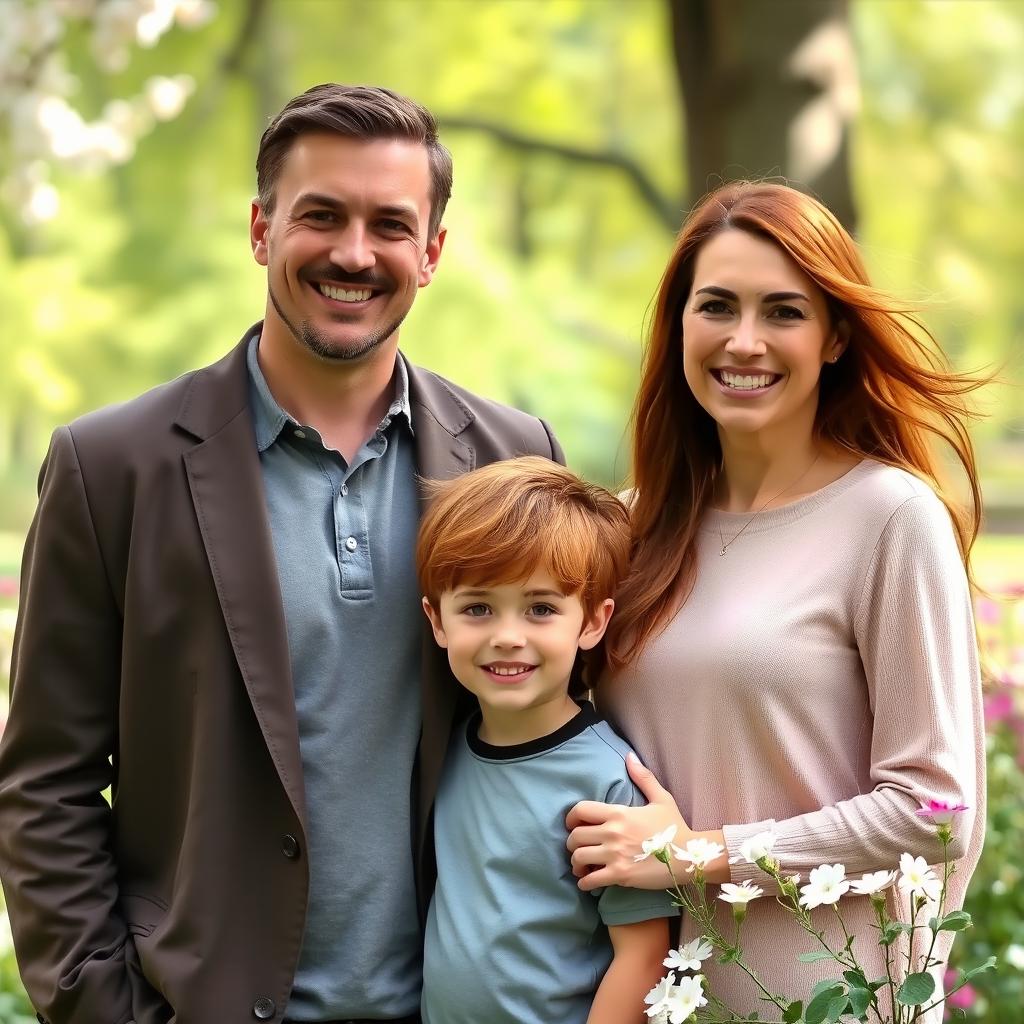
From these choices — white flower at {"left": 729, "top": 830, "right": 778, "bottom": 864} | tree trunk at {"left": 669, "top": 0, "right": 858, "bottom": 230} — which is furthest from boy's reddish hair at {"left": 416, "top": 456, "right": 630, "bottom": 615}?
tree trunk at {"left": 669, "top": 0, "right": 858, "bottom": 230}

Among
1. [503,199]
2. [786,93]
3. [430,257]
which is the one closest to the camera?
[430,257]

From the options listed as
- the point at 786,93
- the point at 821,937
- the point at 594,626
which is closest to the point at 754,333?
the point at 594,626

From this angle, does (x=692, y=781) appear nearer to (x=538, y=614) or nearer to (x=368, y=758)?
(x=538, y=614)

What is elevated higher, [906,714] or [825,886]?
[906,714]

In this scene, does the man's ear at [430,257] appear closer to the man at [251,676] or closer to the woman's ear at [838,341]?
the man at [251,676]

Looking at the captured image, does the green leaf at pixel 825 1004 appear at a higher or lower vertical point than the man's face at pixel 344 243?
lower

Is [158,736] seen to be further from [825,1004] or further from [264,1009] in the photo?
[825,1004]

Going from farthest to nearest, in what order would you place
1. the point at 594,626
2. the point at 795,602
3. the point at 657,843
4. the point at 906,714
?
the point at 594,626 < the point at 795,602 < the point at 906,714 < the point at 657,843

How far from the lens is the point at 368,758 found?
2.75m

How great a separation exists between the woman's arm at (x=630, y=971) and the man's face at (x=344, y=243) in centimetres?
116

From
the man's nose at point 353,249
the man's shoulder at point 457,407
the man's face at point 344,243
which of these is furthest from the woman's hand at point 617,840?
the man's nose at point 353,249

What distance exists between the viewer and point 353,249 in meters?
2.80

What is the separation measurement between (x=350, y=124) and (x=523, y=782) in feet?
4.11

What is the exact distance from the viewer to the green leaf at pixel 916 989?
2.29 meters
